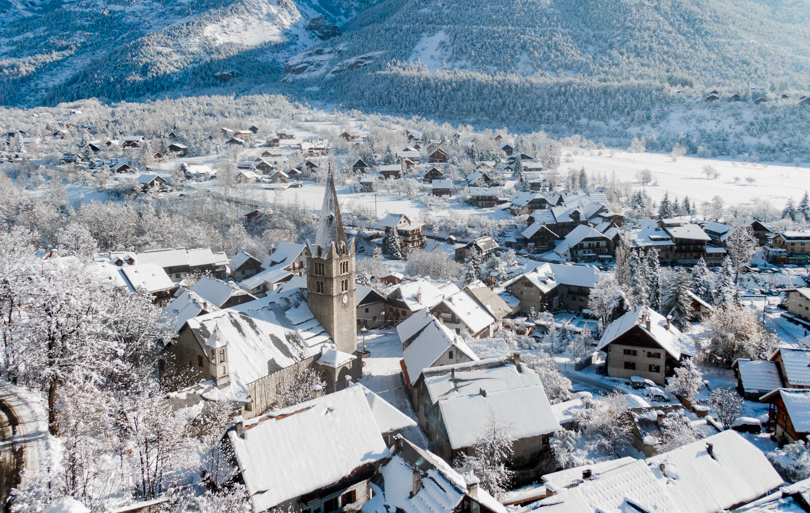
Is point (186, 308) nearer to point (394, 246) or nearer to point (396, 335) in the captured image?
point (396, 335)

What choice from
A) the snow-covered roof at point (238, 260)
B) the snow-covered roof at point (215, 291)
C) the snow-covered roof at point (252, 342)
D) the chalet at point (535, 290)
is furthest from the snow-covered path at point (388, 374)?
the snow-covered roof at point (238, 260)

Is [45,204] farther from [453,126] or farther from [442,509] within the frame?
[453,126]

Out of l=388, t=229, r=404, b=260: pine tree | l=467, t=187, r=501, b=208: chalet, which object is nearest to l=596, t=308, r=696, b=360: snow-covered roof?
l=388, t=229, r=404, b=260: pine tree

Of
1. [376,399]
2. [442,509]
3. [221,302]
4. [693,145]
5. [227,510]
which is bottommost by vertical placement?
[693,145]

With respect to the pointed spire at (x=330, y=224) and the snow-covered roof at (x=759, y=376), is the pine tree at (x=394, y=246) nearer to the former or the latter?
the pointed spire at (x=330, y=224)

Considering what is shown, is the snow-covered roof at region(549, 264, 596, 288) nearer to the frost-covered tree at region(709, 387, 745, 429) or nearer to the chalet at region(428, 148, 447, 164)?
the frost-covered tree at region(709, 387, 745, 429)

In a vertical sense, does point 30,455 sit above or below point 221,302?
above

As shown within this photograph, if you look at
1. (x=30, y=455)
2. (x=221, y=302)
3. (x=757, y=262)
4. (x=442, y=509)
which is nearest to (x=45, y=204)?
(x=221, y=302)
